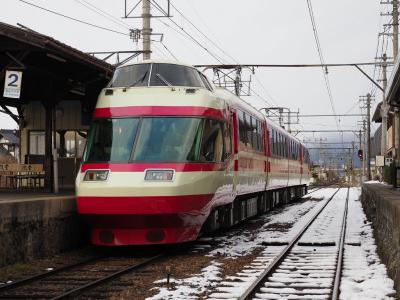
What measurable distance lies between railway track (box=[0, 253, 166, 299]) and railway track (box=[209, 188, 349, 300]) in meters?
1.62

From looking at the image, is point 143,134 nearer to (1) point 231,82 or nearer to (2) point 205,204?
(2) point 205,204

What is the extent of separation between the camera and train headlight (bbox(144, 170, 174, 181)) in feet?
32.6

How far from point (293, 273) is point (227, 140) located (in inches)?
156

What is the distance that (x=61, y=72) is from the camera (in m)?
14.6

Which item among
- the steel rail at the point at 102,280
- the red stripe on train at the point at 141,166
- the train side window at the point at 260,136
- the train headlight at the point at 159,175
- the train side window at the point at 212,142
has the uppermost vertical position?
the train side window at the point at 260,136

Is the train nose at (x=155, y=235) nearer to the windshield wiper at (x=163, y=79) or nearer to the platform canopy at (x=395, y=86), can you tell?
the windshield wiper at (x=163, y=79)

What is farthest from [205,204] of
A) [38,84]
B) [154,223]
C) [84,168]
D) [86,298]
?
[38,84]

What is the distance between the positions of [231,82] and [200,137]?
18.8 m

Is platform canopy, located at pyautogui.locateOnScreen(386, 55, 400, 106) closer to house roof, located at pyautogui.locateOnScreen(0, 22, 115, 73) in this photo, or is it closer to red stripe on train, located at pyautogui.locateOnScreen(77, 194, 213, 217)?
red stripe on train, located at pyautogui.locateOnScreen(77, 194, 213, 217)

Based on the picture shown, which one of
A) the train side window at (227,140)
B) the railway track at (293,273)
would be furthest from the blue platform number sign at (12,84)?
the railway track at (293,273)

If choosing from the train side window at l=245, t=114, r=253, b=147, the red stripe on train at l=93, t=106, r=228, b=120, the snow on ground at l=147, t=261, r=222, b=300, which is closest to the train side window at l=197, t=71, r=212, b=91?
the red stripe on train at l=93, t=106, r=228, b=120

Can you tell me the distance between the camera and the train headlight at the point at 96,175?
10172 millimetres

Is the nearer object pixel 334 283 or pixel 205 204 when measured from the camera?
pixel 334 283

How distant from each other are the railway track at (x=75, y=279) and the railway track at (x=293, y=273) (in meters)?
1.62
